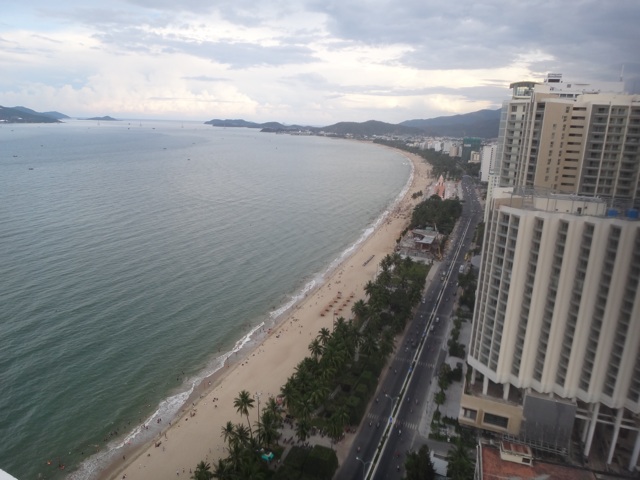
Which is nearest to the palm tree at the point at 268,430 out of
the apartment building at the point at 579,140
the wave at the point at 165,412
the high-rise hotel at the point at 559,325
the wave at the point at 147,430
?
the wave at the point at 165,412

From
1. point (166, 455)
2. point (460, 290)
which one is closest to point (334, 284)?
point (460, 290)

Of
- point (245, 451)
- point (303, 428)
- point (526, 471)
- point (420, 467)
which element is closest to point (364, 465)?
point (420, 467)

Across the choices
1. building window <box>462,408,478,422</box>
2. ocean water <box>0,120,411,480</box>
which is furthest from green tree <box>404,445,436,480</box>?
ocean water <box>0,120,411,480</box>

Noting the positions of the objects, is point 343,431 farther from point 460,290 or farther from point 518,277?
point 460,290

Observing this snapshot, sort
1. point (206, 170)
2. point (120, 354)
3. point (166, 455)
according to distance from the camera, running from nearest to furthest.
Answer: point (166, 455)
point (120, 354)
point (206, 170)

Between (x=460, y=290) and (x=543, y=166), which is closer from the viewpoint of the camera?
(x=543, y=166)

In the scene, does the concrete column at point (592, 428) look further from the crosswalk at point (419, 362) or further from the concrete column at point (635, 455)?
the crosswalk at point (419, 362)
